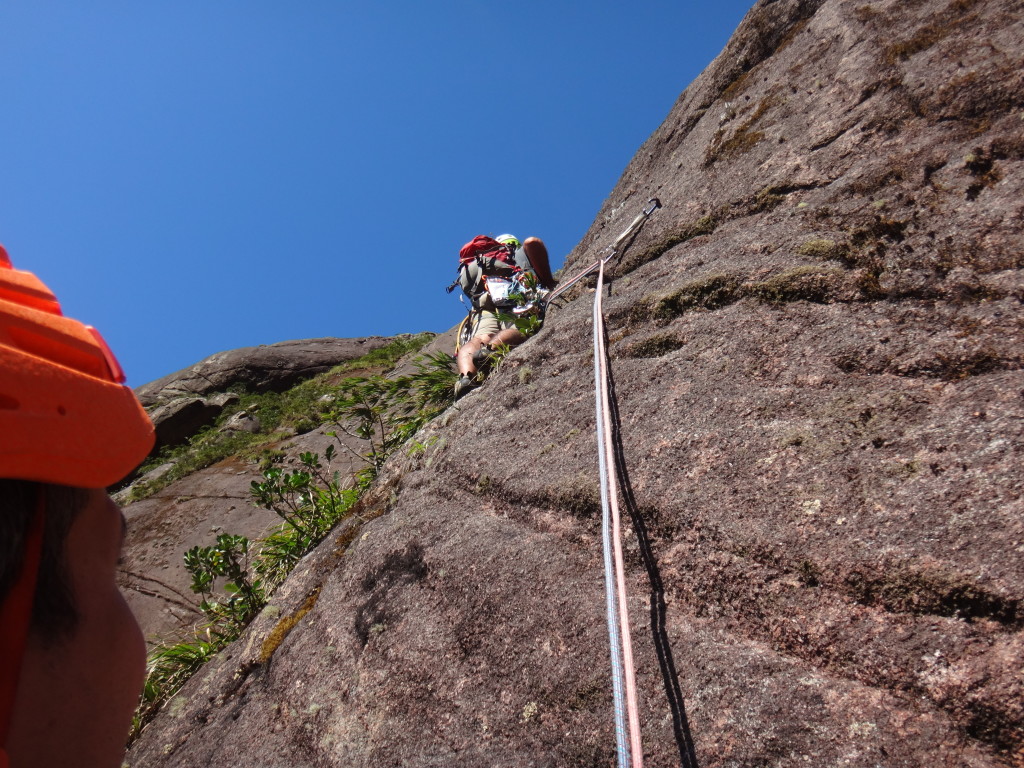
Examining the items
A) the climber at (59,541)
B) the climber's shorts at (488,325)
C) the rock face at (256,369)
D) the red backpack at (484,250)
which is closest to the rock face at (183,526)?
the climber's shorts at (488,325)

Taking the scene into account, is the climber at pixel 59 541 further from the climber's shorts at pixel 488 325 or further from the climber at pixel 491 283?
the climber's shorts at pixel 488 325

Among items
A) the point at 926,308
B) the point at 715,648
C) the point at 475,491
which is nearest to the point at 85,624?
the point at 715,648

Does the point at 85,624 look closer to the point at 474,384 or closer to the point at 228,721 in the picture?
the point at 228,721

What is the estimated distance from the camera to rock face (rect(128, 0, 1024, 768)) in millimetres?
1541

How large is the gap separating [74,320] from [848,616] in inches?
67.2

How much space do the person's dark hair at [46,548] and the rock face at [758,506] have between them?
133 centimetres

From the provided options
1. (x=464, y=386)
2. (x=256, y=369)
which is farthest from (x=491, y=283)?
(x=256, y=369)

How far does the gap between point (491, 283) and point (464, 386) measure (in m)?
2.22

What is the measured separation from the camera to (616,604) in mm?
1992

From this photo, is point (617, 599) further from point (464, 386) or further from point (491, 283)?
point (491, 283)

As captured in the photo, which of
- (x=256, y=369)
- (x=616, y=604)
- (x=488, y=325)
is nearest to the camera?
(x=616, y=604)

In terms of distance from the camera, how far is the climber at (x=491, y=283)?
5.04m

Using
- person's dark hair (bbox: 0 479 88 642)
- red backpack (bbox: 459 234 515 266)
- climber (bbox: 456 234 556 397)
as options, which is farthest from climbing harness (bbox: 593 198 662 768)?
red backpack (bbox: 459 234 515 266)

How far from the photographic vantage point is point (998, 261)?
237 cm
